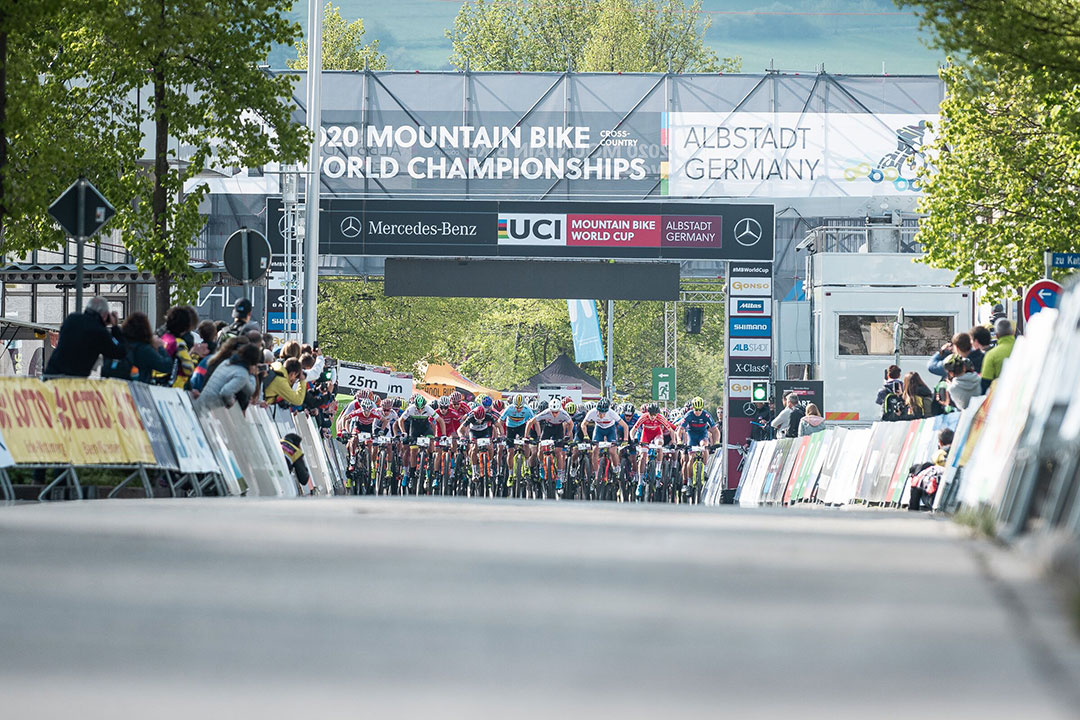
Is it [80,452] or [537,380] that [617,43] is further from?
[80,452]

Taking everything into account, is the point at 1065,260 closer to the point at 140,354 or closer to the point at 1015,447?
the point at 140,354

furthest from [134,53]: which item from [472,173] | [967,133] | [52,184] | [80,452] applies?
[472,173]

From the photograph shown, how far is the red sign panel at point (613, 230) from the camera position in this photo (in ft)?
120

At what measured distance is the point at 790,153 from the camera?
49.8 meters

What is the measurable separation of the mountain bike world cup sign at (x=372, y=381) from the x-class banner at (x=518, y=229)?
10.1ft

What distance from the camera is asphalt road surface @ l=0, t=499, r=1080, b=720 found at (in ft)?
12.1

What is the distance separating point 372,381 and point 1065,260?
22.2 m

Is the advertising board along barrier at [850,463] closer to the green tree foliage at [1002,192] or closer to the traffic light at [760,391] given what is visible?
the green tree foliage at [1002,192]

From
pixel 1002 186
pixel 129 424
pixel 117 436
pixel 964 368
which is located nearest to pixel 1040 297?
pixel 964 368

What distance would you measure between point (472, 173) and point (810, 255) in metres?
12.8

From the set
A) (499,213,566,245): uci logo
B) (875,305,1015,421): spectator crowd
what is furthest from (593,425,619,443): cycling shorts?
(875,305,1015,421): spectator crowd

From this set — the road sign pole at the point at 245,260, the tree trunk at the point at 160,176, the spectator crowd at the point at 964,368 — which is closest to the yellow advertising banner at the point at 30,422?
the spectator crowd at the point at 964,368

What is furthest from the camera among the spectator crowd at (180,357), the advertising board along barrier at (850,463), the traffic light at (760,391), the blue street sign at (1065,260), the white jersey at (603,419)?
the traffic light at (760,391)

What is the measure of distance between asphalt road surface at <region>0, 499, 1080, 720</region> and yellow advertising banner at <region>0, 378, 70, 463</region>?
15.7 ft
